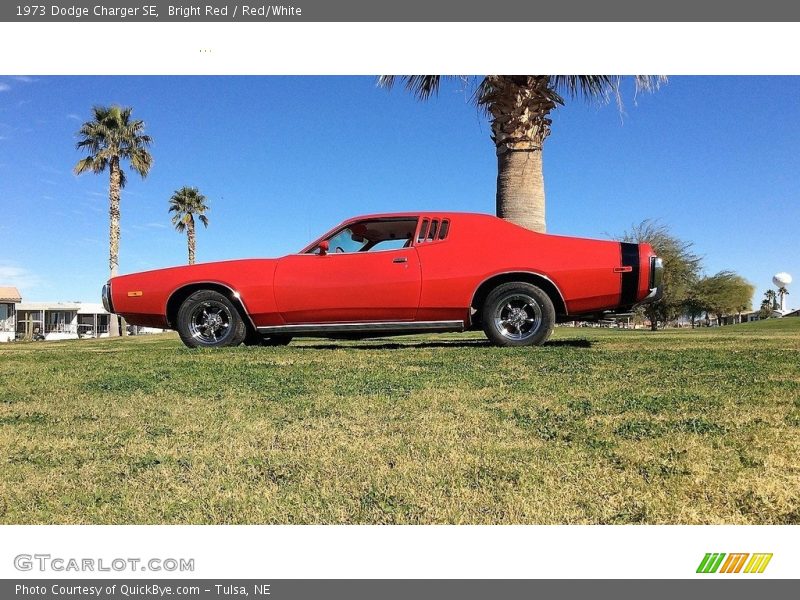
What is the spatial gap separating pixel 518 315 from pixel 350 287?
1.83m

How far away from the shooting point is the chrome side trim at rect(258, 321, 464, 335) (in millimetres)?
6777

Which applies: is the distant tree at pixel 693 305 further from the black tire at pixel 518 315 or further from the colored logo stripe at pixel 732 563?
the colored logo stripe at pixel 732 563

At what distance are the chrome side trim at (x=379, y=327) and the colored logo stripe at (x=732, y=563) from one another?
4.80 meters

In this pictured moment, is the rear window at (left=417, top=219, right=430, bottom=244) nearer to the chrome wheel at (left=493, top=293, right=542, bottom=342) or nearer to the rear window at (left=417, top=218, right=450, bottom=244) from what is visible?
the rear window at (left=417, top=218, right=450, bottom=244)

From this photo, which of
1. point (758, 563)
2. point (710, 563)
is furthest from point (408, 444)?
point (758, 563)

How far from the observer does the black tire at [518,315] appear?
6.60 m

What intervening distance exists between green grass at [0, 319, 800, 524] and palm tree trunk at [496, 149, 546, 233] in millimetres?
6198

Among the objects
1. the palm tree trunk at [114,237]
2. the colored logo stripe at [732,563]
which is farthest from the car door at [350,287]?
the palm tree trunk at [114,237]

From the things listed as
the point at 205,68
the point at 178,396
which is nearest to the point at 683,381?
the point at 178,396

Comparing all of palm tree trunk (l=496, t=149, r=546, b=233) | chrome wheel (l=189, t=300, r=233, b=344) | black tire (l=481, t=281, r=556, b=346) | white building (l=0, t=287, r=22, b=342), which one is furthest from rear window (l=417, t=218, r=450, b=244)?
white building (l=0, t=287, r=22, b=342)

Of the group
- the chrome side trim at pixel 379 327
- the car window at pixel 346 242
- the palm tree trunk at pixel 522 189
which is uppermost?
the palm tree trunk at pixel 522 189

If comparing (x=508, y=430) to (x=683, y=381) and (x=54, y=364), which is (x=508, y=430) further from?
(x=54, y=364)

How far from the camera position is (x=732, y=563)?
1.99 meters

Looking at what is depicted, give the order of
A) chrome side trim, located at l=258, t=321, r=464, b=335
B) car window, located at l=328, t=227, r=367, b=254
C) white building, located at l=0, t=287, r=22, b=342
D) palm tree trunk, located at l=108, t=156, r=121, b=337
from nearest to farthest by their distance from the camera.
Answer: chrome side trim, located at l=258, t=321, r=464, b=335 < car window, located at l=328, t=227, r=367, b=254 < palm tree trunk, located at l=108, t=156, r=121, b=337 < white building, located at l=0, t=287, r=22, b=342
